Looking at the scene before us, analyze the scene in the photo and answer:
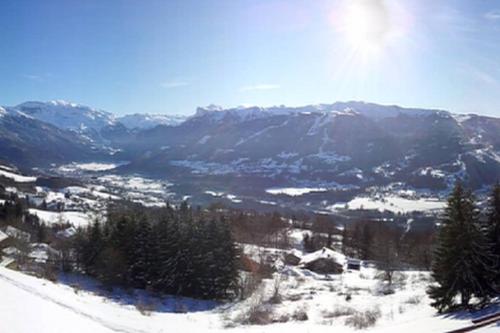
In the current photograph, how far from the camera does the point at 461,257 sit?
23906mm

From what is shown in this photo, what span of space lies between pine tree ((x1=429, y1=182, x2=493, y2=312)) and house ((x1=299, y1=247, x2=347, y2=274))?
55584mm

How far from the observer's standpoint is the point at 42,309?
18.9 metres

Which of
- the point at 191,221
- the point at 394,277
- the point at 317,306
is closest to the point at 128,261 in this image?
the point at 191,221

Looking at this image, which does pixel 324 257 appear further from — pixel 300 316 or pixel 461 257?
pixel 461 257

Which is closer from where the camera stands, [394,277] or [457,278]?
[457,278]

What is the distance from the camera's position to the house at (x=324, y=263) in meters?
79.5

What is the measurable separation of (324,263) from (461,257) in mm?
58297

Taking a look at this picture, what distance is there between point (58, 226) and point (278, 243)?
59.1 metres

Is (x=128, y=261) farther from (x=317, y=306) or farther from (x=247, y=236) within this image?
(x=247, y=236)

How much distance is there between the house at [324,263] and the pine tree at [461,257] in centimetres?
5558

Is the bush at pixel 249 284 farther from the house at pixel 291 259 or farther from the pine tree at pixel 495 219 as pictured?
the pine tree at pixel 495 219

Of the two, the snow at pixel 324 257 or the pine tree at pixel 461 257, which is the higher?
the pine tree at pixel 461 257

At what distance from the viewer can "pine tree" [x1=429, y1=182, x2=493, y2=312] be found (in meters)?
23.5

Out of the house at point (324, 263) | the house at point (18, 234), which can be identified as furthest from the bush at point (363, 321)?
the house at point (18, 234)
